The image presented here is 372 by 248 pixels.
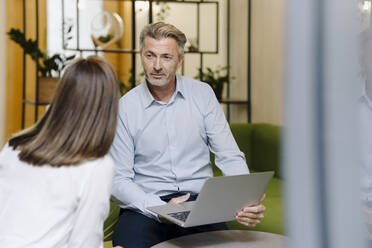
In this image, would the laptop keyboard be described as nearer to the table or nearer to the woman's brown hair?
the table

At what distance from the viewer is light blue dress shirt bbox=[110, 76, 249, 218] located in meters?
2.02

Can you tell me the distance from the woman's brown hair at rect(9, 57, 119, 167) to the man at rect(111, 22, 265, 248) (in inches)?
28.0

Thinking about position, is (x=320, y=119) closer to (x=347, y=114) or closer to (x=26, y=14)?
(x=347, y=114)

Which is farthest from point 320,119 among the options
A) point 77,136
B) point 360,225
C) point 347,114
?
point 77,136

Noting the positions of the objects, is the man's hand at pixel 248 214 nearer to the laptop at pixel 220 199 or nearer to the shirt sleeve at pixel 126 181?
the laptop at pixel 220 199

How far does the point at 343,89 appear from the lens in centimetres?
64

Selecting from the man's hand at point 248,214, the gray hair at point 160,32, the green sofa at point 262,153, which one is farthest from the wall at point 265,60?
the man's hand at point 248,214

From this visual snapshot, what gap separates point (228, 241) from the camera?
1682 millimetres

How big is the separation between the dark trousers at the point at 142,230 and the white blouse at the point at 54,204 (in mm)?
619

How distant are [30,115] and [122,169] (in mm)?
4314

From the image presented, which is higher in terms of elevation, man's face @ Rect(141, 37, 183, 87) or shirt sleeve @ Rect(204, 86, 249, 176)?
man's face @ Rect(141, 37, 183, 87)

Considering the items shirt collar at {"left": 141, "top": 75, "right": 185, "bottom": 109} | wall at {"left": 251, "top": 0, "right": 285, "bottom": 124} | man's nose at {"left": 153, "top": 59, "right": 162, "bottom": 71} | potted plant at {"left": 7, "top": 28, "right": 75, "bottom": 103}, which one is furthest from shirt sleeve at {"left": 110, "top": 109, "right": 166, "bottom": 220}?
potted plant at {"left": 7, "top": 28, "right": 75, "bottom": 103}

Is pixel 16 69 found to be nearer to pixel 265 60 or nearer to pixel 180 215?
pixel 265 60

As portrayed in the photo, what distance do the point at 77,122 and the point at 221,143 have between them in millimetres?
959
